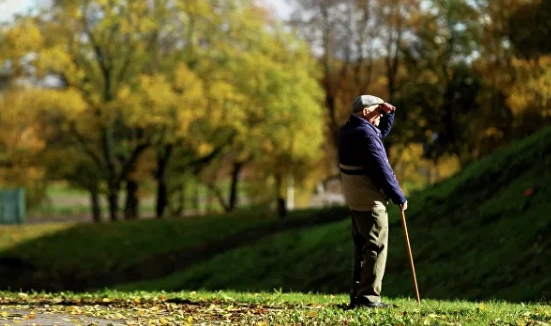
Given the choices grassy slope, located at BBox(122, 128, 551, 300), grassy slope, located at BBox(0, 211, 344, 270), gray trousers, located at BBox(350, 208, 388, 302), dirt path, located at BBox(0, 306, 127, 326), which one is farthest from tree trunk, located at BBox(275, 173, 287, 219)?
gray trousers, located at BBox(350, 208, 388, 302)

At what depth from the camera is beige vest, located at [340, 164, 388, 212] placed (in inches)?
406

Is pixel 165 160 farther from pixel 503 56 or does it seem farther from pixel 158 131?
pixel 503 56

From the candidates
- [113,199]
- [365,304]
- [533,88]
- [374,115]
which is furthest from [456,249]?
[113,199]

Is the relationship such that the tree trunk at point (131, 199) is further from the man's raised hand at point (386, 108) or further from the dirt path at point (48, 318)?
the man's raised hand at point (386, 108)

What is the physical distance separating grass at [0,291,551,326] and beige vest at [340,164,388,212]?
1.15 meters

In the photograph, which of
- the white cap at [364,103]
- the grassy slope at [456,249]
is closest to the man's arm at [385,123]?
the white cap at [364,103]

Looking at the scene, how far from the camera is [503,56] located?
35.8 meters

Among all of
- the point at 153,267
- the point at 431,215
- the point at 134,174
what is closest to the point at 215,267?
the point at 153,267

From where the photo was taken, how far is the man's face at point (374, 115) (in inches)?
413

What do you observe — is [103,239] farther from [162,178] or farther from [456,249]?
[456,249]

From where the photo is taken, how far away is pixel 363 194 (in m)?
10.3

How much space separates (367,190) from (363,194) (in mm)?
64

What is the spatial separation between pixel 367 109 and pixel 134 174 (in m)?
31.0

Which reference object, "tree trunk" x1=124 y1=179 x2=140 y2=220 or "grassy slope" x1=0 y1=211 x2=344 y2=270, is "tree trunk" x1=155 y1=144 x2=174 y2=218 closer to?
"tree trunk" x1=124 y1=179 x2=140 y2=220
